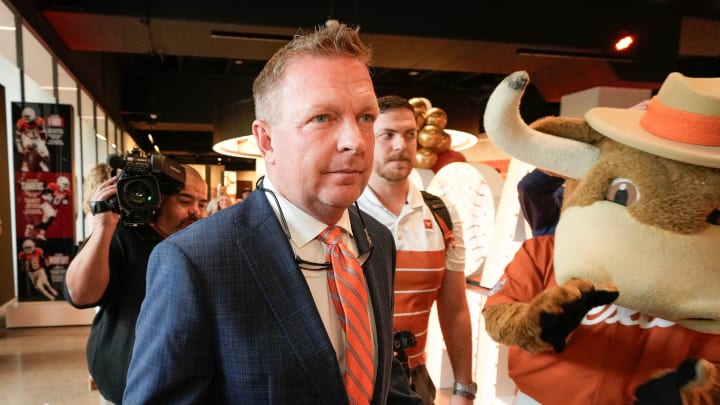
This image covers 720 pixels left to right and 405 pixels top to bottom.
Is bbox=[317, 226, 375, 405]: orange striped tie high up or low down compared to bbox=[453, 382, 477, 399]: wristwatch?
up

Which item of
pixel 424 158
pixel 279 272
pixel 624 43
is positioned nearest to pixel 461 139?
pixel 424 158

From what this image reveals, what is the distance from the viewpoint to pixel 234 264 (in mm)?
804

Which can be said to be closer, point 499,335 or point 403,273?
point 499,335

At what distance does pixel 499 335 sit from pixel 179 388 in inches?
28.6

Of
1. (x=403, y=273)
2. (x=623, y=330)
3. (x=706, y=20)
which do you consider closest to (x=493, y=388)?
(x=403, y=273)

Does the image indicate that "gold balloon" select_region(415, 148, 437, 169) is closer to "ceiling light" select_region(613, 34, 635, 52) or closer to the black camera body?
the black camera body

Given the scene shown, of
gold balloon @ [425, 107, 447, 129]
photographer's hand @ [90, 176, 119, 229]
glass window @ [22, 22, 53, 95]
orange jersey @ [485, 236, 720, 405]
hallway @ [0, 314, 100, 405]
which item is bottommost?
hallway @ [0, 314, 100, 405]

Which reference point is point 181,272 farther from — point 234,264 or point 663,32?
point 663,32

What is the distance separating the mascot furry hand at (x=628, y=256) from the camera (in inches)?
36.7

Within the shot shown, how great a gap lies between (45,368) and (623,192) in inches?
198

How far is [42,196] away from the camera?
5.53 meters

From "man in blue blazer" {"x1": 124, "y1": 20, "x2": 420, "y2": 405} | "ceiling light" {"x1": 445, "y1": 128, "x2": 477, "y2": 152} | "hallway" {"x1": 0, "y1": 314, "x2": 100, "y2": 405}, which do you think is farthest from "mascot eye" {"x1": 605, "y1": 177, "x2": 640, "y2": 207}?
"ceiling light" {"x1": 445, "y1": 128, "x2": 477, "y2": 152}

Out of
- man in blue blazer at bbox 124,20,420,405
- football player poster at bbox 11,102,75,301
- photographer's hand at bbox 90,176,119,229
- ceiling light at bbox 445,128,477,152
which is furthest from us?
football player poster at bbox 11,102,75,301

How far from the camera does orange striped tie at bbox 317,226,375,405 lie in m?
0.87
